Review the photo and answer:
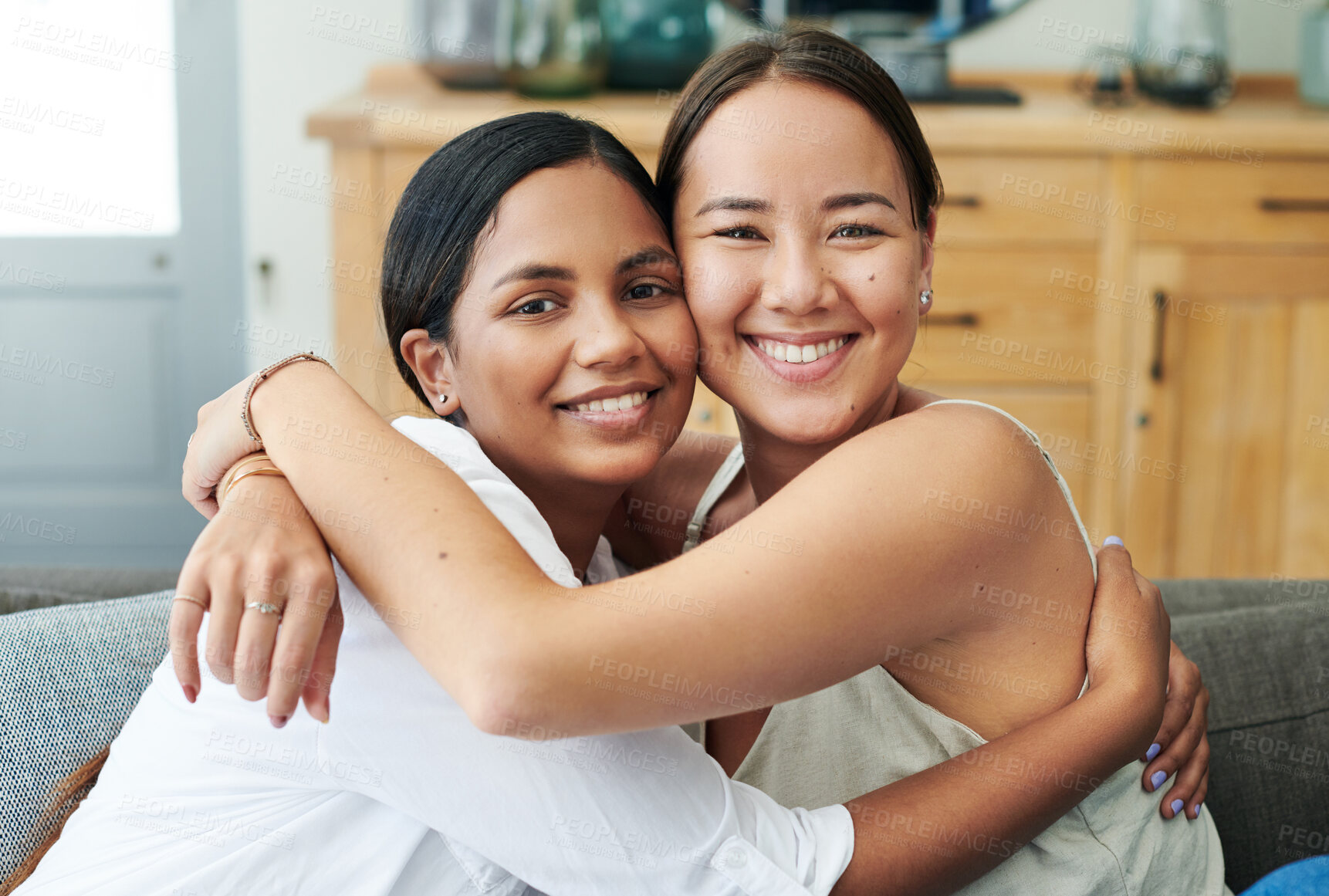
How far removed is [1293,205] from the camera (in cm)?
258

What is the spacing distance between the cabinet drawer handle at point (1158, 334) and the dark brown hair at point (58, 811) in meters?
2.31

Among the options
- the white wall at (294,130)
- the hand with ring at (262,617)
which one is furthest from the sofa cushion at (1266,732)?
the white wall at (294,130)

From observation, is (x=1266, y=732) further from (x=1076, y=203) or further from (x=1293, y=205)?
(x=1293, y=205)

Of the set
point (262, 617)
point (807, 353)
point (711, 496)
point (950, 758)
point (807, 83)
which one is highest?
point (807, 83)

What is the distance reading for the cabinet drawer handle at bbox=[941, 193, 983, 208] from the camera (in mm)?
2549

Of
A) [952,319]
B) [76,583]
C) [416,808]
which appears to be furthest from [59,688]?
[952,319]

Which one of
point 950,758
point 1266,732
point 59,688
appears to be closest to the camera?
point 950,758

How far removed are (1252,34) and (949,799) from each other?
2.95 meters

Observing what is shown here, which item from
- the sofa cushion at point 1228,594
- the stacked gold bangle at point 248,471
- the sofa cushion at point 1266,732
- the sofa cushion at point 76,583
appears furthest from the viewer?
the sofa cushion at point 1228,594

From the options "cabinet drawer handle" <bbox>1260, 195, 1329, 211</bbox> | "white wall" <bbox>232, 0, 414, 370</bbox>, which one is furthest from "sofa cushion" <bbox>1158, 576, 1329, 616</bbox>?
"white wall" <bbox>232, 0, 414, 370</bbox>

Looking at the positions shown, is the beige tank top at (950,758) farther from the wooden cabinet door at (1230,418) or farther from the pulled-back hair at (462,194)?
the wooden cabinet door at (1230,418)

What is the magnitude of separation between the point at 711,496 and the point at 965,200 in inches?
57.0

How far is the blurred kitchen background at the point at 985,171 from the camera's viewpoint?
2555mm

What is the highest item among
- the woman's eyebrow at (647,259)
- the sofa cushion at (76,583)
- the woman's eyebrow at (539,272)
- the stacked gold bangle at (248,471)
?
the woman's eyebrow at (647,259)
